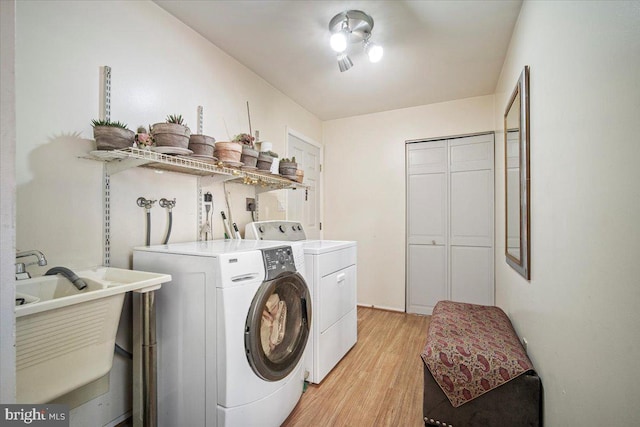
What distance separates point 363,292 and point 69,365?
3.15 m

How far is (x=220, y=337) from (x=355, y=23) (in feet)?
6.65

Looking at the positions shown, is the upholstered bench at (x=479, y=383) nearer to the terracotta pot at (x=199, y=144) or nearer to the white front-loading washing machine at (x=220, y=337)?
the white front-loading washing machine at (x=220, y=337)

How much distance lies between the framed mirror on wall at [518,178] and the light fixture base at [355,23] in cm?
100

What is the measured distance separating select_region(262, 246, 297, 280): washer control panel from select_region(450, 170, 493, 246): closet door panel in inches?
94.3

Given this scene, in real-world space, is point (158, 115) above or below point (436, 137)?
below

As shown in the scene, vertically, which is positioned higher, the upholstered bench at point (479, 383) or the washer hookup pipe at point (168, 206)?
the washer hookup pipe at point (168, 206)

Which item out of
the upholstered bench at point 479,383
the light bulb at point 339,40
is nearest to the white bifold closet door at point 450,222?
the upholstered bench at point 479,383

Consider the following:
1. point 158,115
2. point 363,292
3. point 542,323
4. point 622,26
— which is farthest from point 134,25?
point 363,292

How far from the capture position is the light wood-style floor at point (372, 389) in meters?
1.66

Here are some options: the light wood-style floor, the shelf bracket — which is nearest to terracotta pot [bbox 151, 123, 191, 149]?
the shelf bracket

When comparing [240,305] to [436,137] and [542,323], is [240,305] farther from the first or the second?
[436,137]

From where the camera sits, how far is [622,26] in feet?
2.44

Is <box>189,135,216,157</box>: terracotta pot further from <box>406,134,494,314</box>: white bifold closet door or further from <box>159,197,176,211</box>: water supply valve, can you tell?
<box>406,134,494,314</box>: white bifold closet door

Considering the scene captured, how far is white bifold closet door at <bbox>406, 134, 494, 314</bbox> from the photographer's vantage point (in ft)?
10.4
